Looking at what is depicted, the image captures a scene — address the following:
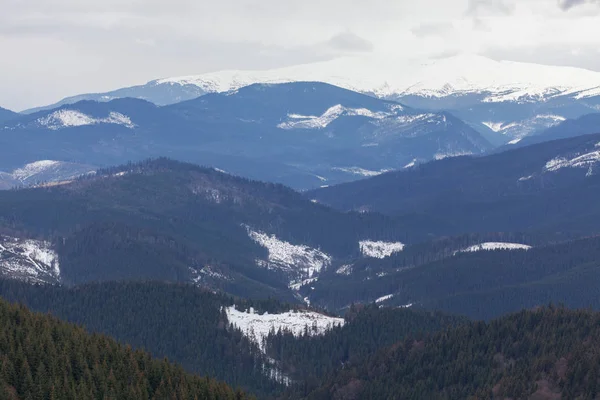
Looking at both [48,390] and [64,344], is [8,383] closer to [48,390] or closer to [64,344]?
[48,390]

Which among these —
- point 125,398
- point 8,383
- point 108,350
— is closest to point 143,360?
point 108,350

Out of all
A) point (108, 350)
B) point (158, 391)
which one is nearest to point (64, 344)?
point (108, 350)

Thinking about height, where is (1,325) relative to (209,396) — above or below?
above

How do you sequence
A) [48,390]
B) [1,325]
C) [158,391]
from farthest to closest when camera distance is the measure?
1. [1,325]
2. [158,391]
3. [48,390]

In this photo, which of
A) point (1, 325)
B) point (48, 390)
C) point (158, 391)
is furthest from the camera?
point (1, 325)

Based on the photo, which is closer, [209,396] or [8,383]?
[8,383]

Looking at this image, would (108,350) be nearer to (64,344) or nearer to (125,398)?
(64,344)
